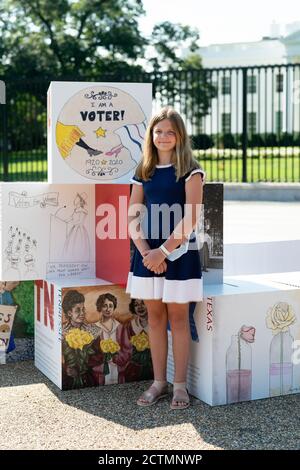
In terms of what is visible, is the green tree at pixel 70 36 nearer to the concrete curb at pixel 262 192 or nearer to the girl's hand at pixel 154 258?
the concrete curb at pixel 262 192

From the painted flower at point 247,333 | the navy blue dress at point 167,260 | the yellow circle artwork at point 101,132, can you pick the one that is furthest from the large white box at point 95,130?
the painted flower at point 247,333

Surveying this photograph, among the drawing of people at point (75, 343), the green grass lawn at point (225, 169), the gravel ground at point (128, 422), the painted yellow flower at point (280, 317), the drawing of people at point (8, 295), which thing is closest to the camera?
the gravel ground at point (128, 422)

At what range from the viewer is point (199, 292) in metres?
4.05

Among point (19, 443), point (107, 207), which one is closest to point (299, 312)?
point (107, 207)

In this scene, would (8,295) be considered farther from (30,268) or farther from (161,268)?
(161,268)

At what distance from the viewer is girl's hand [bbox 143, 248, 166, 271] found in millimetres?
3977

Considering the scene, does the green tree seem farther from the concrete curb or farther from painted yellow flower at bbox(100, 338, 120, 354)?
painted yellow flower at bbox(100, 338, 120, 354)

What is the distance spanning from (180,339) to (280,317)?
2.05ft

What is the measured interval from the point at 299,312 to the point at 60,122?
184 centimetres

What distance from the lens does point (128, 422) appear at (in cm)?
381

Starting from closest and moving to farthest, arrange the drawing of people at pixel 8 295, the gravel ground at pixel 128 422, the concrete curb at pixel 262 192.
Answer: the gravel ground at pixel 128 422
the drawing of people at pixel 8 295
the concrete curb at pixel 262 192

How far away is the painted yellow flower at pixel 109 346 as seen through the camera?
14.9 feet

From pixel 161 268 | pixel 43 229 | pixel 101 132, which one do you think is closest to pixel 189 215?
pixel 161 268

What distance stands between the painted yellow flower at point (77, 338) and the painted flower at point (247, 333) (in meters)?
0.94
